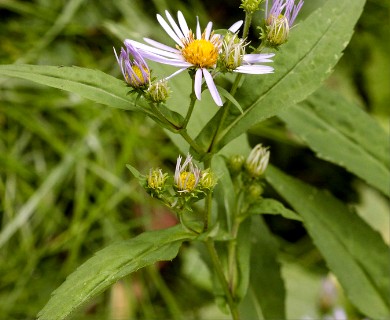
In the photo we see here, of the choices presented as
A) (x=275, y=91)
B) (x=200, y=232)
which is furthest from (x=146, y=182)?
(x=275, y=91)

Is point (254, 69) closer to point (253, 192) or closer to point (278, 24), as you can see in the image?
point (278, 24)

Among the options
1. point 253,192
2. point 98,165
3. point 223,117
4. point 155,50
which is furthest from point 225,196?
point 98,165

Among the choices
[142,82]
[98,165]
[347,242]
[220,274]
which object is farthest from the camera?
[98,165]

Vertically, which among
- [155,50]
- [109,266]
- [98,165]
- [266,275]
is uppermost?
[98,165]

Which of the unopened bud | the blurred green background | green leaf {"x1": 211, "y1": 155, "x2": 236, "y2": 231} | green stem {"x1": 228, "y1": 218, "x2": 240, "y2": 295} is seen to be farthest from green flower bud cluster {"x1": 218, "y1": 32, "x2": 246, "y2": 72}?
the blurred green background

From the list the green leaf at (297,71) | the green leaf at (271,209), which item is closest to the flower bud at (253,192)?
the green leaf at (271,209)

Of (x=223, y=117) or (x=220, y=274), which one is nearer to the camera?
(x=223, y=117)
